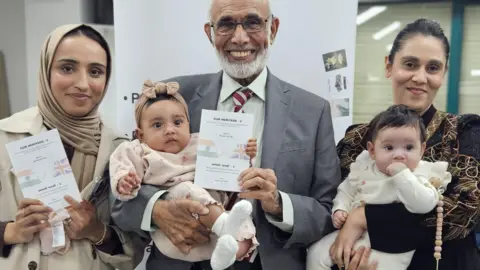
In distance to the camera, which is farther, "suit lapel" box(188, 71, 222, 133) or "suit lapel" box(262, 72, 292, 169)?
"suit lapel" box(188, 71, 222, 133)

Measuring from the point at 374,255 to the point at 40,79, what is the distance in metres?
1.45

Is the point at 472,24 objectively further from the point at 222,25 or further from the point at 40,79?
the point at 40,79

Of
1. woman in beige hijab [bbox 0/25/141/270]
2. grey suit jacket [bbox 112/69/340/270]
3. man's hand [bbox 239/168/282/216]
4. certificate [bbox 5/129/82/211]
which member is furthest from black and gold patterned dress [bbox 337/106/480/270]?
certificate [bbox 5/129/82/211]

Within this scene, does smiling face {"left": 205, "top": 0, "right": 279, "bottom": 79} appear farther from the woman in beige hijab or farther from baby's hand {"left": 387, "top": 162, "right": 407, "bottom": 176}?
baby's hand {"left": 387, "top": 162, "right": 407, "bottom": 176}

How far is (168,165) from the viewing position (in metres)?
1.60

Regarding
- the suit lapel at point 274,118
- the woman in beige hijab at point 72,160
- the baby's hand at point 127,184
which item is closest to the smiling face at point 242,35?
the suit lapel at point 274,118

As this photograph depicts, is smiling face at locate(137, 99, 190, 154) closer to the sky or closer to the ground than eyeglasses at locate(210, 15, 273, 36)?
closer to the ground

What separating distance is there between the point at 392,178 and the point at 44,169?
126cm

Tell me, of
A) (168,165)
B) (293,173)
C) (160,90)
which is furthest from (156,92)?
(293,173)

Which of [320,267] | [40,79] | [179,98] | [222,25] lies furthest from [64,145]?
[320,267]

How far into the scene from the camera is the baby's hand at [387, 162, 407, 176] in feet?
5.06

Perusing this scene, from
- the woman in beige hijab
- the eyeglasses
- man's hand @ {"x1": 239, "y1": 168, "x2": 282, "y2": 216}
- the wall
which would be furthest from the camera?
the wall

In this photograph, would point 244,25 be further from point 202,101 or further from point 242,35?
point 202,101

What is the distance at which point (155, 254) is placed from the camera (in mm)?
1735
